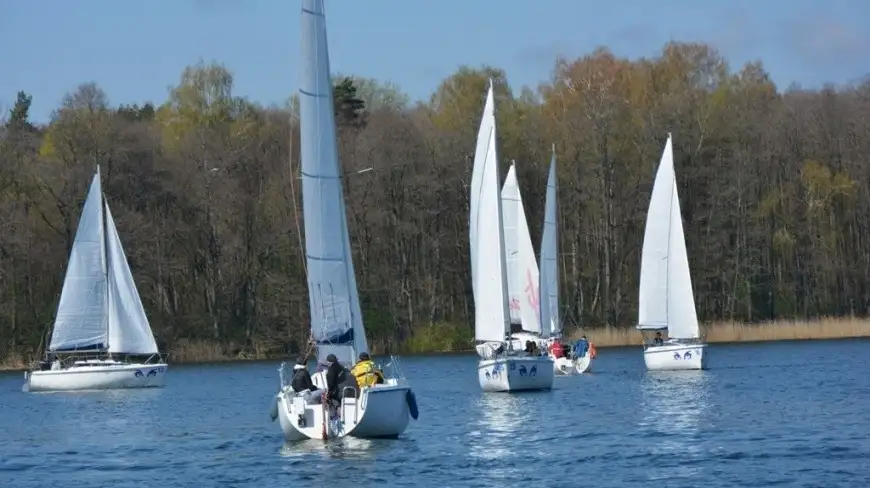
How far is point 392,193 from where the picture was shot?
73.8m

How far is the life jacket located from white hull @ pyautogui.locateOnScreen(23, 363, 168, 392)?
24438 mm

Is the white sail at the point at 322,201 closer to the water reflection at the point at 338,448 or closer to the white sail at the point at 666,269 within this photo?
the water reflection at the point at 338,448

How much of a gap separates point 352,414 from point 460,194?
47771 mm

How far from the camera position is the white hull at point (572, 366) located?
51.8 metres

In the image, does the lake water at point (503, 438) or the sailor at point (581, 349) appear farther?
the sailor at point (581, 349)

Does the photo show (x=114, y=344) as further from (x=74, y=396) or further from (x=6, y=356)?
(x=6, y=356)

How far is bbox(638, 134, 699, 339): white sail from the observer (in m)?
50.9

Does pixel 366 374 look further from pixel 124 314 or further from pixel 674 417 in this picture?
pixel 124 314

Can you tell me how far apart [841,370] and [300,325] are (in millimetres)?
29885

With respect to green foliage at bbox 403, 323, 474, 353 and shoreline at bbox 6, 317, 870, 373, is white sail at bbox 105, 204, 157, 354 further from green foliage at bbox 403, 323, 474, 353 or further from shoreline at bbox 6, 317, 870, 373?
green foliage at bbox 403, 323, 474, 353

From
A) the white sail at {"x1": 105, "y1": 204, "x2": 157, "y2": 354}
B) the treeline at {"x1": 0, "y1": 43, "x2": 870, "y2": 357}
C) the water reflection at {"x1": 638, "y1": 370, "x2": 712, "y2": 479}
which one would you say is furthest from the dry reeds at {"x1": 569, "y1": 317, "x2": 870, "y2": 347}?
the white sail at {"x1": 105, "y1": 204, "x2": 157, "y2": 354}

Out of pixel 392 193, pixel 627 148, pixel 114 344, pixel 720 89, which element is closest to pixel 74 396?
pixel 114 344

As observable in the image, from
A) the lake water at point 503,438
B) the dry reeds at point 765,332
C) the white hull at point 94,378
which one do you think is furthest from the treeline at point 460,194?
the lake water at point 503,438

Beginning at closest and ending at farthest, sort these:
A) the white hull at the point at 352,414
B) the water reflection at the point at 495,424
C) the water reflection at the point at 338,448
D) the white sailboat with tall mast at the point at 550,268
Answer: the water reflection at the point at 338,448 < the white hull at the point at 352,414 < the water reflection at the point at 495,424 < the white sailboat with tall mast at the point at 550,268
